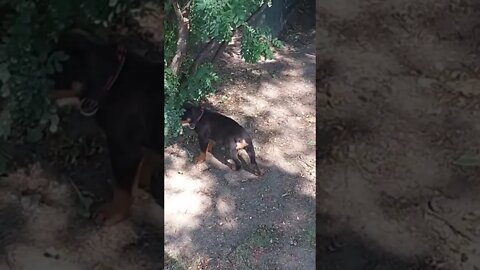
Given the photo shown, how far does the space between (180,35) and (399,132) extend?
1.07 metres

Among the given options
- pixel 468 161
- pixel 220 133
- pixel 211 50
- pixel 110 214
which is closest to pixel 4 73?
pixel 110 214

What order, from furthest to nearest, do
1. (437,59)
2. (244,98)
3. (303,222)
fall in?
(244,98), (303,222), (437,59)

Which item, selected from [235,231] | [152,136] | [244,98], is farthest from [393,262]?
[244,98]

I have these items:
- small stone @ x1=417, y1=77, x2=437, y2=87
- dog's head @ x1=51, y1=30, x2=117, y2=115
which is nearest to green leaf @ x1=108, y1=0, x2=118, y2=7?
dog's head @ x1=51, y1=30, x2=117, y2=115

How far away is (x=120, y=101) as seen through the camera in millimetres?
874

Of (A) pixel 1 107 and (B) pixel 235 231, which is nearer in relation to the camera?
(A) pixel 1 107

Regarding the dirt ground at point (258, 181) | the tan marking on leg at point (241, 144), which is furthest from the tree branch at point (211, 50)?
the tan marking on leg at point (241, 144)

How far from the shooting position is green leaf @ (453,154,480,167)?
88 cm

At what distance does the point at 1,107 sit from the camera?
0.87m

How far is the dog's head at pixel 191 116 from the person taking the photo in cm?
169

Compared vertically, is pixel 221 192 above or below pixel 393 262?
below

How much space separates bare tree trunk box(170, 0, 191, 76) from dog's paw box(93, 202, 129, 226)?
0.99 meters

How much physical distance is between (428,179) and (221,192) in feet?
2.94

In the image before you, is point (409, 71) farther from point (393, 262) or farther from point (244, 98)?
point (244, 98)
